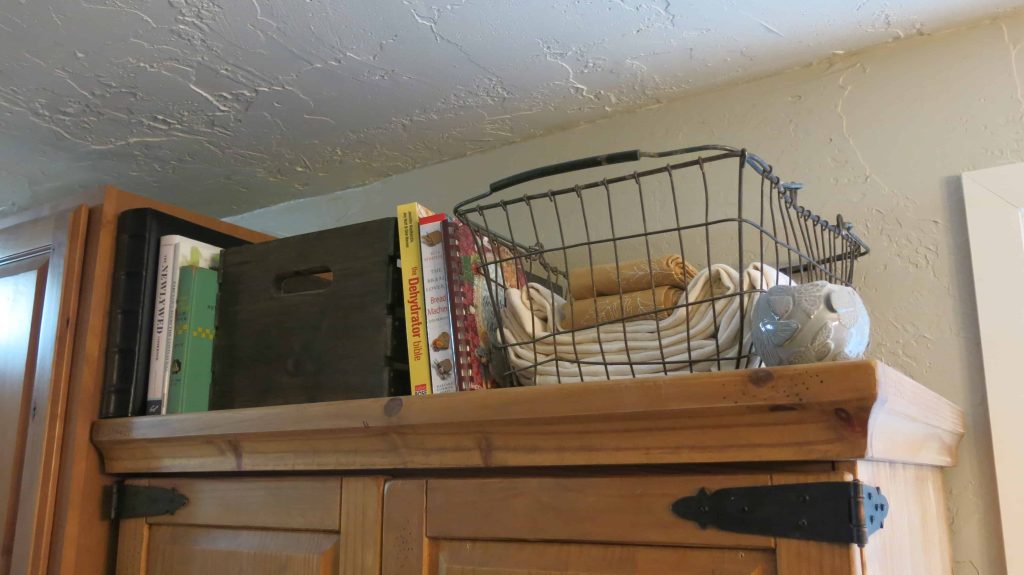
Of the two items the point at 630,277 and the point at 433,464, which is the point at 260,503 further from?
the point at 630,277

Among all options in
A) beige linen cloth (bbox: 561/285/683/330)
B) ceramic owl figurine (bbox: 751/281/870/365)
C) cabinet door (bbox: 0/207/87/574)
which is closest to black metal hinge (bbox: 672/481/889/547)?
ceramic owl figurine (bbox: 751/281/870/365)

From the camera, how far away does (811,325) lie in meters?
0.70

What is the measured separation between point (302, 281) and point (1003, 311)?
94 centimetres

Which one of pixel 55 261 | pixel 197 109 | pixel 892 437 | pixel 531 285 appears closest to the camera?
pixel 892 437

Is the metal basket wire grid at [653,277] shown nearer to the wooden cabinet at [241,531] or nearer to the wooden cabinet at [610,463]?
the wooden cabinet at [610,463]

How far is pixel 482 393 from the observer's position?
0.79m

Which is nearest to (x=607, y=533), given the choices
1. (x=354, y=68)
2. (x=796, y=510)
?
(x=796, y=510)

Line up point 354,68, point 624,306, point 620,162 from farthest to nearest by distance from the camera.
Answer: point 354,68
point 624,306
point 620,162

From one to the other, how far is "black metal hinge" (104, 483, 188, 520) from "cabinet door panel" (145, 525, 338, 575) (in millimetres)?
25

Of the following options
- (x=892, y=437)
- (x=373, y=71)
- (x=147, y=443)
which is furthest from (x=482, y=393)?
(x=373, y=71)

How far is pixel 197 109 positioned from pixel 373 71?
323 mm

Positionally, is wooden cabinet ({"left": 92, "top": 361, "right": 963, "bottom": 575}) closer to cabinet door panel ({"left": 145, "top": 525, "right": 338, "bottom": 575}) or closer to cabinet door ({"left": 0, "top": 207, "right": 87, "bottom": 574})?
cabinet door panel ({"left": 145, "top": 525, "right": 338, "bottom": 575})

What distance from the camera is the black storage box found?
1.00m

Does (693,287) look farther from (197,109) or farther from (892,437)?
(197,109)
